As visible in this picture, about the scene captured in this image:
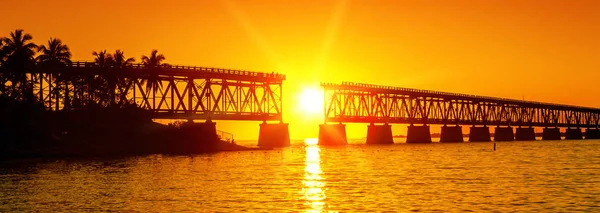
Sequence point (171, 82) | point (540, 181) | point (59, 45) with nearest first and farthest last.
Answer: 1. point (540, 181)
2. point (59, 45)
3. point (171, 82)

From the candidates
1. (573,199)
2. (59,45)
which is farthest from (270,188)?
(59,45)

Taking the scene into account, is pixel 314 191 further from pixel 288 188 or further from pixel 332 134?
pixel 332 134

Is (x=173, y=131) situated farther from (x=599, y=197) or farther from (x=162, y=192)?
(x=599, y=197)

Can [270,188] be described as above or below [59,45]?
below

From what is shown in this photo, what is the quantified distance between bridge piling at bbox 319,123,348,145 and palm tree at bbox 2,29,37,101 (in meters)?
86.9

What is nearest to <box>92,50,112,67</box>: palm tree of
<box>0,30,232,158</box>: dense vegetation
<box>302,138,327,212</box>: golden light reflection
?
<box>0,30,232,158</box>: dense vegetation

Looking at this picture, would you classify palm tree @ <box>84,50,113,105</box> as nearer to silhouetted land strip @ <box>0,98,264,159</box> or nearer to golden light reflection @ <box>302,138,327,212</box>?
silhouetted land strip @ <box>0,98,264,159</box>

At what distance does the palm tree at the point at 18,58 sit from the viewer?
108 metres

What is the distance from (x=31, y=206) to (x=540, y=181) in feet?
127

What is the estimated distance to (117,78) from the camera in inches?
5098

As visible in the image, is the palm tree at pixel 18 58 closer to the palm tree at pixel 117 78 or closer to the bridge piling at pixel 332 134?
the palm tree at pixel 117 78

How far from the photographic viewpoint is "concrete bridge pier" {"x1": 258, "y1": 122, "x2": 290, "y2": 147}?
156 m

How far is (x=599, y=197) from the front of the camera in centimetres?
4800

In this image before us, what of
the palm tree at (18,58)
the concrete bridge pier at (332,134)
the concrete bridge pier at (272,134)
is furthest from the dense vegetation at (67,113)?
the concrete bridge pier at (332,134)
